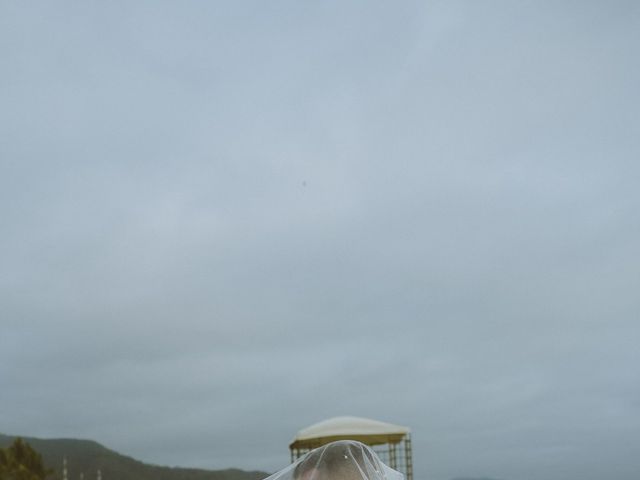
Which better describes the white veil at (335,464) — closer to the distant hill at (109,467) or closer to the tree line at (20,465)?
the tree line at (20,465)

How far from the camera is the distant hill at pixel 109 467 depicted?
66.1 m

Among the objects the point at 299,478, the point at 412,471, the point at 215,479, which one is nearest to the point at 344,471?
the point at 299,478

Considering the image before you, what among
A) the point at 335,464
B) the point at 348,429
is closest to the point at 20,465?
the point at 348,429

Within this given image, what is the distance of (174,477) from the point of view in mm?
67750

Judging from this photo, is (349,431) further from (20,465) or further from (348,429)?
(20,465)

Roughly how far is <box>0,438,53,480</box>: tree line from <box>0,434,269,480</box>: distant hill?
144 feet

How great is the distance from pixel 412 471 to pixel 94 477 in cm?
5772

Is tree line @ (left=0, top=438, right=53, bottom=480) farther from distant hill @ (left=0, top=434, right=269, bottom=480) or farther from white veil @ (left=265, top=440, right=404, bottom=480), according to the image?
distant hill @ (left=0, top=434, right=269, bottom=480)

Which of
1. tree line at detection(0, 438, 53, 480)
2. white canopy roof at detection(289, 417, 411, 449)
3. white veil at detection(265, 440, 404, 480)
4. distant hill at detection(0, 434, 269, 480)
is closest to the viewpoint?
white veil at detection(265, 440, 404, 480)

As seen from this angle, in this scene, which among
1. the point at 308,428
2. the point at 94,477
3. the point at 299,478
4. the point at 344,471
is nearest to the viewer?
the point at 344,471

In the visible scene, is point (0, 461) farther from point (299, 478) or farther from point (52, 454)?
point (52, 454)

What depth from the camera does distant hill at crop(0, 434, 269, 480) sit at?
217 ft

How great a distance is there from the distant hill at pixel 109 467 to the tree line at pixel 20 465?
4397 centimetres

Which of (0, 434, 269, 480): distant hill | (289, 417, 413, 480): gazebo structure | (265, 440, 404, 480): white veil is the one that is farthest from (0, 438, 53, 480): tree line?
(0, 434, 269, 480): distant hill
